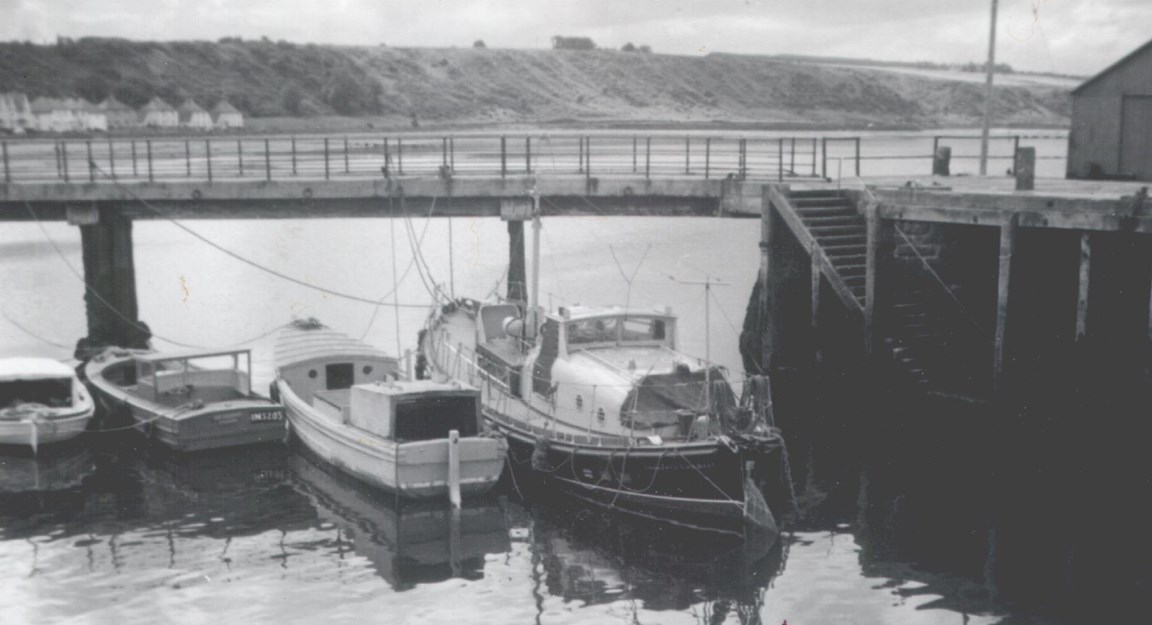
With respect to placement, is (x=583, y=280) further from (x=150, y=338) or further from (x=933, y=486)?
(x=933, y=486)

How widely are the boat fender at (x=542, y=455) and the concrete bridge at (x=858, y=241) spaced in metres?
7.26

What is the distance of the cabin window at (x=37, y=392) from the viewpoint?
24344 mm

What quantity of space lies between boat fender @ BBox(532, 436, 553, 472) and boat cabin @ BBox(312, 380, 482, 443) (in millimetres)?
1101

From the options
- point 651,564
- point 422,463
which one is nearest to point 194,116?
point 422,463

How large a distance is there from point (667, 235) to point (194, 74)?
78026mm

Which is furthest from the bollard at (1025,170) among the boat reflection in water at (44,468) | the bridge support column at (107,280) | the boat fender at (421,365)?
the bridge support column at (107,280)

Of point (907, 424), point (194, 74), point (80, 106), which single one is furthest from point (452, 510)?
point (194, 74)

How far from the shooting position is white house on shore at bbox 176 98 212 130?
345 ft

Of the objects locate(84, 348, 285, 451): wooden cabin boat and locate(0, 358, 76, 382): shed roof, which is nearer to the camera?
locate(84, 348, 285, 451): wooden cabin boat

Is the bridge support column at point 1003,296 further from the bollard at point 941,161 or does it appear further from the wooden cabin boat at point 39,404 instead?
the wooden cabin boat at point 39,404

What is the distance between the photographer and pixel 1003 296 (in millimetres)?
23750

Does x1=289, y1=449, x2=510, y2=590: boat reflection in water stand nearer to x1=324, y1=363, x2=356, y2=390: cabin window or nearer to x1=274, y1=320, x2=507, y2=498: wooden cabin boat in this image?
x1=274, y1=320, x2=507, y2=498: wooden cabin boat

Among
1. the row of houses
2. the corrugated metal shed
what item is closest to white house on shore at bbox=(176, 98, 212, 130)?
the row of houses

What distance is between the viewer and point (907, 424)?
2512cm
